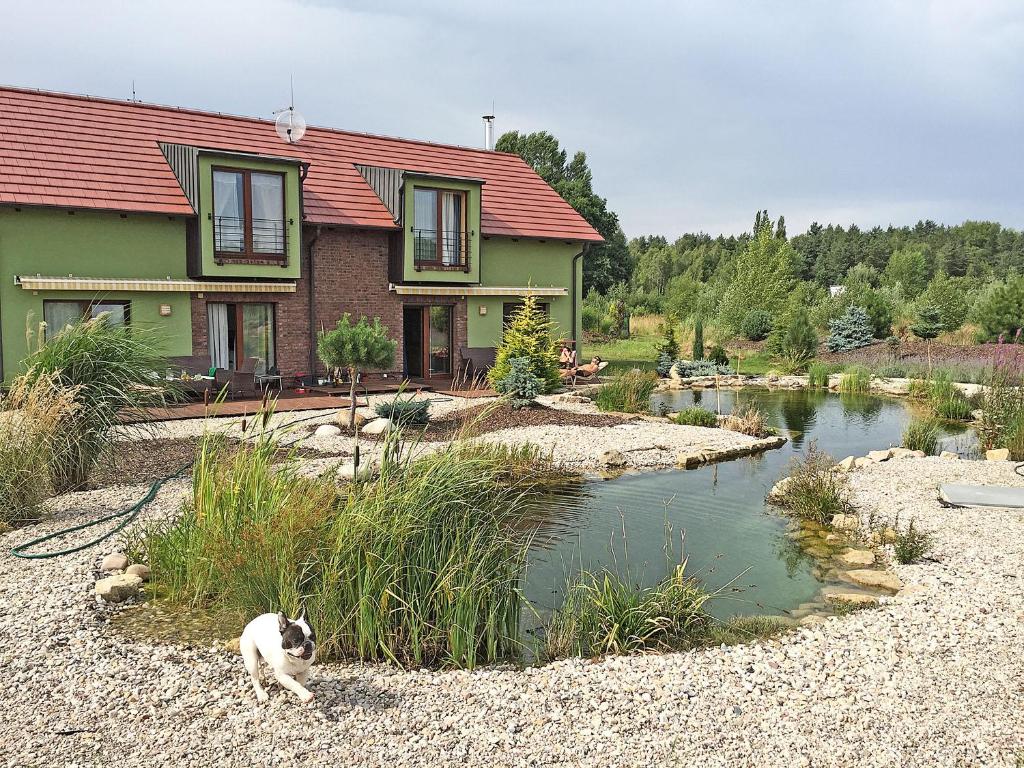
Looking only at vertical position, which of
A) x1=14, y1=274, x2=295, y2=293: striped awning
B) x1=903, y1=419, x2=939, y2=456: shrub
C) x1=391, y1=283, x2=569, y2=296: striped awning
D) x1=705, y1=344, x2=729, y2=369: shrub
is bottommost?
x1=903, y1=419, x2=939, y2=456: shrub

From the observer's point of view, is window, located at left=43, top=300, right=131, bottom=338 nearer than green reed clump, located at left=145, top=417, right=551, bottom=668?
No

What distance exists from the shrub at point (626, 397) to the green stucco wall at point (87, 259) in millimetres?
8054

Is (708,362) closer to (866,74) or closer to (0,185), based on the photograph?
(866,74)

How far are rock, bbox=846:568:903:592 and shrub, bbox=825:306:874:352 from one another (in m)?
21.1

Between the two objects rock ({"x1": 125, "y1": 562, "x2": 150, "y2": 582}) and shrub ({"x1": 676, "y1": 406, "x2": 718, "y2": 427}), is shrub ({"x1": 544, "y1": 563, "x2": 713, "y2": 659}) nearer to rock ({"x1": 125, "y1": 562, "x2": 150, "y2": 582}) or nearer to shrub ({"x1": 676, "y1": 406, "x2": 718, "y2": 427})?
rock ({"x1": 125, "y1": 562, "x2": 150, "y2": 582})

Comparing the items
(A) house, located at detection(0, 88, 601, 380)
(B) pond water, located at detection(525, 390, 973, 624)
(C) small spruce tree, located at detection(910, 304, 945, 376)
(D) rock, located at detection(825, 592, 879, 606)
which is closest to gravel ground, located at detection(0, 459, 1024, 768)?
(D) rock, located at detection(825, 592, 879, 606)

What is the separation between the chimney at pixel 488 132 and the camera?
76.8 feet

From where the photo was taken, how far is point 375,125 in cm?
2131

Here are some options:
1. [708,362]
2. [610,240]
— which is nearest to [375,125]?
[708,362]

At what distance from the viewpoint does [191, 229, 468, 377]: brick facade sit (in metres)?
16.2

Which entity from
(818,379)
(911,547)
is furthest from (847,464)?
(818,379)

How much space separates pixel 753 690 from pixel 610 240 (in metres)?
42.3

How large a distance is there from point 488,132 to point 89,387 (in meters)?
18.3

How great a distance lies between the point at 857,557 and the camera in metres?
6.89
